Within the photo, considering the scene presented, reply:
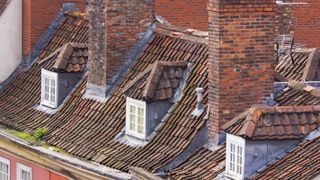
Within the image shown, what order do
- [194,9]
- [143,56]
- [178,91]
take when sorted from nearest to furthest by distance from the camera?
[178,91]
[143,56]
[194,9]

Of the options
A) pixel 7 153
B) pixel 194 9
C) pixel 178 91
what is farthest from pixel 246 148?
pixel 194 9

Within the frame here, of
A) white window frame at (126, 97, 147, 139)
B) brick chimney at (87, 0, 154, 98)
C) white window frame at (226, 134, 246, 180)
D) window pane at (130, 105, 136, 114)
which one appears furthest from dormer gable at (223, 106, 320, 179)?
brick chimney at (87, 0, 154, 98)

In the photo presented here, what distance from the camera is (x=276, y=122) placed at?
2462cm

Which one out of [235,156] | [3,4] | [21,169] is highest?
[235,156]

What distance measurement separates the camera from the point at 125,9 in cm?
3131

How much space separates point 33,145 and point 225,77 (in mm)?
6495

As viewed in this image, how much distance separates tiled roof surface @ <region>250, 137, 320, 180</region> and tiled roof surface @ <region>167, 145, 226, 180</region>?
3.99 ft

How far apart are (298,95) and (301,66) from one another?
15.5ft

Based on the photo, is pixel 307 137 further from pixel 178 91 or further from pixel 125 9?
pixel 125 9

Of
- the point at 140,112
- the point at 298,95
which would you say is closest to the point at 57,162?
the point at 140,112

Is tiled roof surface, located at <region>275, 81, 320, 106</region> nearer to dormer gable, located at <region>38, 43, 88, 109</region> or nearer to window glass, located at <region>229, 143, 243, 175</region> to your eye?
window glass, located at <region>229, 143, 243, 175</region>

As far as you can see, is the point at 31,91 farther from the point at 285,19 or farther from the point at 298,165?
the point at 298,165

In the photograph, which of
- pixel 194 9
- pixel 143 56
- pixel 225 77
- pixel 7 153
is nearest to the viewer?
pixel 225 77

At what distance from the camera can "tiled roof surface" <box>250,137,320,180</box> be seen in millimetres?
23594
